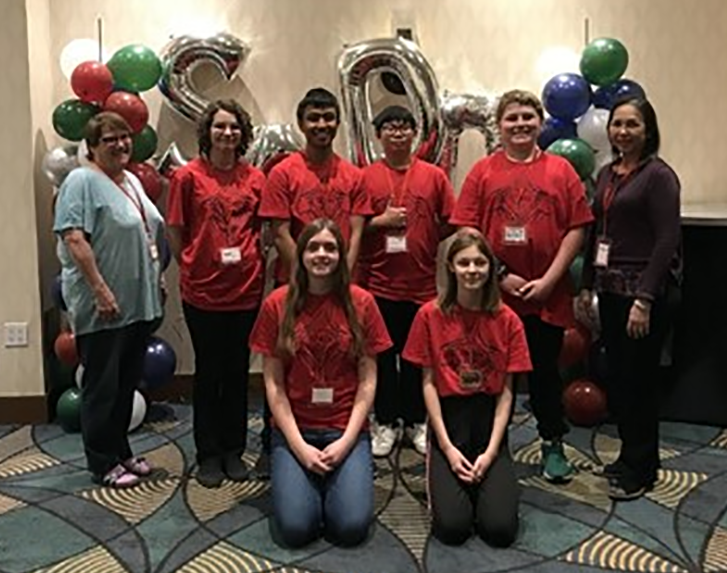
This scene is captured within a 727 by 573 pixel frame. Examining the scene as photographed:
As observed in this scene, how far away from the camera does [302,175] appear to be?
3311mm

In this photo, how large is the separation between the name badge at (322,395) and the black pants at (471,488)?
1.17 feet

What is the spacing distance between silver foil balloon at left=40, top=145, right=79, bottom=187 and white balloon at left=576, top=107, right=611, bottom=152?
7.17ft

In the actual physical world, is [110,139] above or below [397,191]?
above

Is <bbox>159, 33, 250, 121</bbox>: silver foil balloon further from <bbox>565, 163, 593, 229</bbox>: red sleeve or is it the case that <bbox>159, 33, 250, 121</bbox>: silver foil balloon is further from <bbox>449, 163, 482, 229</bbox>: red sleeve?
<bbox>565, 163, 593, 229</bbox>: red sleeve

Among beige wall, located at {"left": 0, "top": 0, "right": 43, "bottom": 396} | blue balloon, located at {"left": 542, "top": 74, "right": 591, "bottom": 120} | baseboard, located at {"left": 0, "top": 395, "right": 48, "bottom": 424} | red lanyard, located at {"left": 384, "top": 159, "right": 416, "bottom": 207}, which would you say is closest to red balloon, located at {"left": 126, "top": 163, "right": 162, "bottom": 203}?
beige wall, located at {"left": 0, "top": 0, "right": 43, "bottom": 396}

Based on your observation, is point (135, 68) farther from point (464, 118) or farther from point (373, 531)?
point (373, 531)

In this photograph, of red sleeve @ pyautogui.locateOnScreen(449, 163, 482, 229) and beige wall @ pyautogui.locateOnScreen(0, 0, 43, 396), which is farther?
beige wall @ pyautogui.locateOnScreen(0, 0, 43, 396)

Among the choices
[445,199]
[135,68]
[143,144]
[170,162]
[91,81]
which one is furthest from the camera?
[170,162]

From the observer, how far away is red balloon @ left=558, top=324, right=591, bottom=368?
12.9 feet

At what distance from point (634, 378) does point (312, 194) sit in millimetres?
1302

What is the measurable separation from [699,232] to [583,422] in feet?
3.15

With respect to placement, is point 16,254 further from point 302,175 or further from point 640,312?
point 640,312

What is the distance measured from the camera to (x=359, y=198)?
11.0 ft

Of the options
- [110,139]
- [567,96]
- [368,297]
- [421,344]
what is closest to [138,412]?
[110,139]
